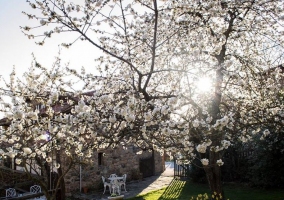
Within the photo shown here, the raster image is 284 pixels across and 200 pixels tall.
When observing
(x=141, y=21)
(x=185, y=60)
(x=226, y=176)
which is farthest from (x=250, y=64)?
(x=226, y=176)

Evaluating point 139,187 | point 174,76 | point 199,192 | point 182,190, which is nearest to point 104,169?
point 139,187

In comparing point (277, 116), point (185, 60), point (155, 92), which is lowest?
point (277, 116)

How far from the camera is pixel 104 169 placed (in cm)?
1357

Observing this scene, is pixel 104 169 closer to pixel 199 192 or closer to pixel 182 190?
pixel 182 190

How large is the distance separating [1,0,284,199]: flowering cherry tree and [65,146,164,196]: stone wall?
251 inches

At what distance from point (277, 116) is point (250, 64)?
3.53 feet

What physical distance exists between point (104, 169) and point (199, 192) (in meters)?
4.70

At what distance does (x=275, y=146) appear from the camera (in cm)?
1017

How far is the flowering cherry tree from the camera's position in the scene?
3945 mm

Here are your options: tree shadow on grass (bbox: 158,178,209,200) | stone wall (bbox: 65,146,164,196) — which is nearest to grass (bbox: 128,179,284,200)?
tree shadow on grass (bbox: 158,178,209,200)

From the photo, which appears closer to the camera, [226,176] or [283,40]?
[283,40]

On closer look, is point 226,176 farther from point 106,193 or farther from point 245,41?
point 245,41

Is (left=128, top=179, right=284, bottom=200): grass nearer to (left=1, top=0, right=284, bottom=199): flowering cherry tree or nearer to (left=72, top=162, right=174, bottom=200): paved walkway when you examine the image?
(left=72, top=162, right=174, bottom=200): paved walkway

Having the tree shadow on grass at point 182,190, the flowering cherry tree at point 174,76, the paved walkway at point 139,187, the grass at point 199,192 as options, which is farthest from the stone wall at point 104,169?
the flowering cherry tree at point 174,76
